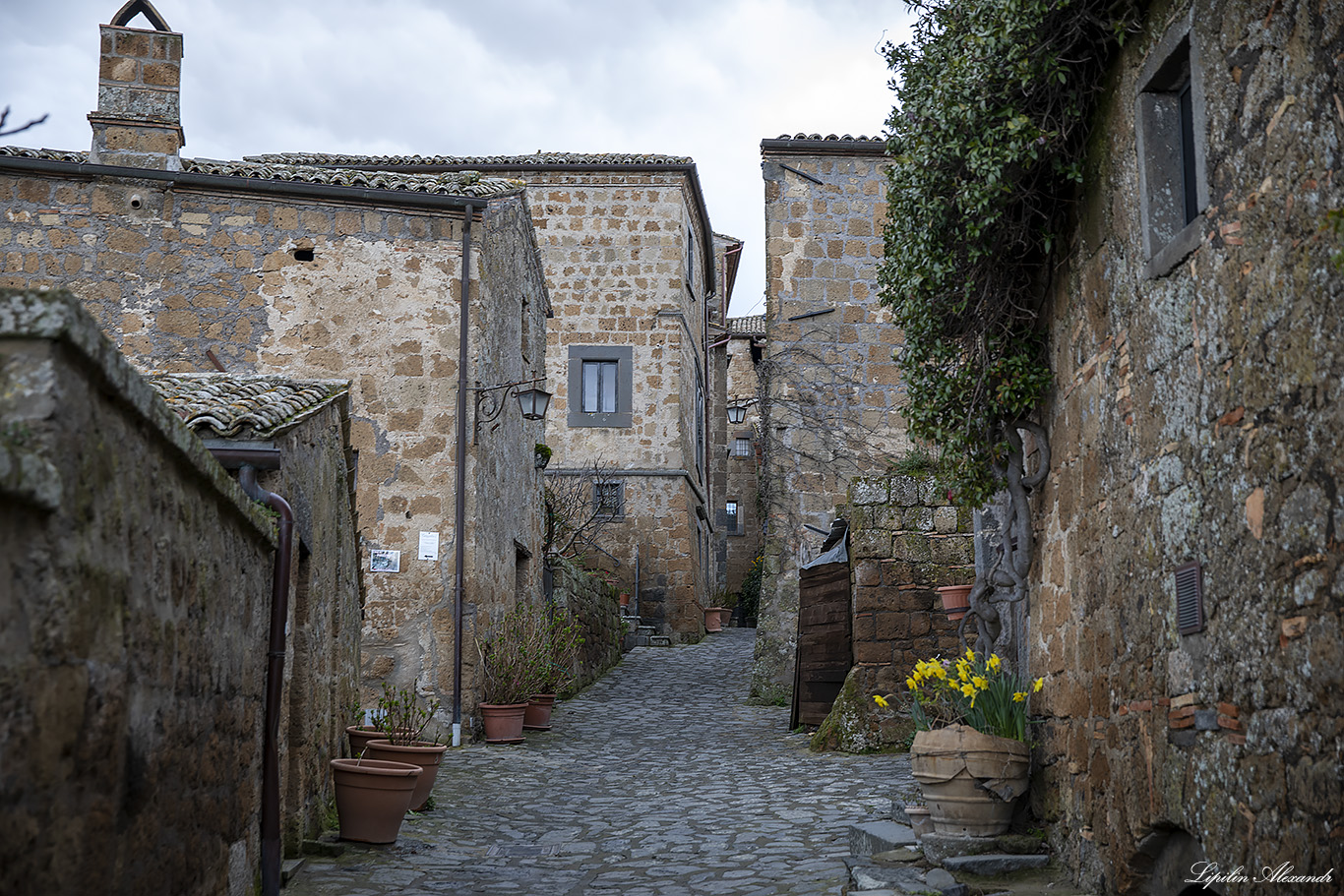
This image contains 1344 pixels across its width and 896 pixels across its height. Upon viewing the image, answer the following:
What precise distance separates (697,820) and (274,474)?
3.82 meters

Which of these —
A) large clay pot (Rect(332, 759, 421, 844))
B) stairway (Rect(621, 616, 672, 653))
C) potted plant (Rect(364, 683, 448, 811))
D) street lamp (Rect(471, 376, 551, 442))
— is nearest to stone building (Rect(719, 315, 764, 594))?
stairway (Rect(621, 616, 672, 653))

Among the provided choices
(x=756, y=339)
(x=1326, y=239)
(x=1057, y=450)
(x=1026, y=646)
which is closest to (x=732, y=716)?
(x=1026, y=646)

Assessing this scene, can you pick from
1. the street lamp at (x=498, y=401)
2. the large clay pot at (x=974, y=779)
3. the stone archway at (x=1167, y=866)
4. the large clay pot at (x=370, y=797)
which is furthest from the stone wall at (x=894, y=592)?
the stone archway at (x=1167, y=866)

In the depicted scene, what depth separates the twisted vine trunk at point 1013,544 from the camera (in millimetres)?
6406

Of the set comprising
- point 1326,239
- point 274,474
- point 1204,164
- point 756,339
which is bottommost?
point 274,474

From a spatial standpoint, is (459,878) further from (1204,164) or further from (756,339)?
(756,339)

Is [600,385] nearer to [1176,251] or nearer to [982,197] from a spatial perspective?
[982,197]

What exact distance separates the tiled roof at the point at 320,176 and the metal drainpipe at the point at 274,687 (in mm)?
6476

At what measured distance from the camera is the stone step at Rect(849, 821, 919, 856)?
648cm

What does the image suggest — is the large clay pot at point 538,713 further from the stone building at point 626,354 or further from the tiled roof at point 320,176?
the stone building at point 626,354

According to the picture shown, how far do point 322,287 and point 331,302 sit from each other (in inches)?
6.3

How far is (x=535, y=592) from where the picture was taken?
15.1m

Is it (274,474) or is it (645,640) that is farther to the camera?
(645,640)

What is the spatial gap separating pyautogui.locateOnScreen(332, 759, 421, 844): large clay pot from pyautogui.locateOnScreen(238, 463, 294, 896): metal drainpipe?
1.45m
